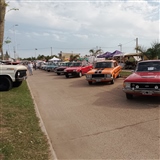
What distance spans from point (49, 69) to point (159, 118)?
26.6 m

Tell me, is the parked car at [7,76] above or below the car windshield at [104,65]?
below

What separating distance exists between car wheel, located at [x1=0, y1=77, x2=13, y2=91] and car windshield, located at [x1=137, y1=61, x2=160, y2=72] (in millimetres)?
6466

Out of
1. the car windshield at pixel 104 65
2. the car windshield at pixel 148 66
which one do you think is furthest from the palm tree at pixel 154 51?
the car windshield at pixel 148 66

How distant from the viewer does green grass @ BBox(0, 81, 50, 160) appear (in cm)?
356

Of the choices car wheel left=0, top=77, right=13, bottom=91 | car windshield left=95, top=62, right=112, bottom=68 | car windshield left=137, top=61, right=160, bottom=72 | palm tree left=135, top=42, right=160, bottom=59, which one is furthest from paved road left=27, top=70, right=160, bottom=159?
palm tree left=135, top=42, right=160, bottom=59

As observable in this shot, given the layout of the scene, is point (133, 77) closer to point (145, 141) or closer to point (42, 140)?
point (145, 141)

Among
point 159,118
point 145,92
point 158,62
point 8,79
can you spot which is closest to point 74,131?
point 159,118

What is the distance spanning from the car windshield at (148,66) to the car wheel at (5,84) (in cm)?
647

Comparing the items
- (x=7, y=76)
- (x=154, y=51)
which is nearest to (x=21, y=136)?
(x=7, y=76)

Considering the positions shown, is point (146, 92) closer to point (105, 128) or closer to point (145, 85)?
point (145, 85)

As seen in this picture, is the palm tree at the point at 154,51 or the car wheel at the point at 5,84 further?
the palm tree at the point at 154,51

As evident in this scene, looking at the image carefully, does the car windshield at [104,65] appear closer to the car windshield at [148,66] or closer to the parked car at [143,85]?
the car windshield at [148,66]

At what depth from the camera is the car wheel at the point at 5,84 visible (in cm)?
1046

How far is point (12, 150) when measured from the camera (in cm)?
367
